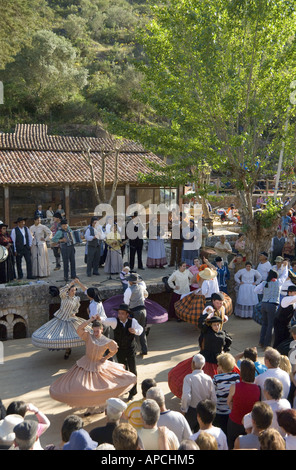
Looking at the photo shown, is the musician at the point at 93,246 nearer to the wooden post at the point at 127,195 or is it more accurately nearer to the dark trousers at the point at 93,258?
the dark trousers at the point at 93,258

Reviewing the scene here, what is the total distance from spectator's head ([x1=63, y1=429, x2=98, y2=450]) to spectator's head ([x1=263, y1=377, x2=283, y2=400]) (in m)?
1.74

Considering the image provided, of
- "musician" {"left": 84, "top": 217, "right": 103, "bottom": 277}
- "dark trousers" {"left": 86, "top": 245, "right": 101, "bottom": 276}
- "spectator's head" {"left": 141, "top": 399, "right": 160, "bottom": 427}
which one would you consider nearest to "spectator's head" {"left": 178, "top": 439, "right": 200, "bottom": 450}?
"spectator's head" {"left": 141, "top": 399, "right": 160, "bottom": 427}

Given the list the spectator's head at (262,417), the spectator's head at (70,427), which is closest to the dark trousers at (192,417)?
the spectator's head at (262,417)

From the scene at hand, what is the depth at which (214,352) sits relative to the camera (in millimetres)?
6020

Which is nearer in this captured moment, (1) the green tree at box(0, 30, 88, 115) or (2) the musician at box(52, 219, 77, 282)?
(2) the musician at box(52, 219, 77, 282)

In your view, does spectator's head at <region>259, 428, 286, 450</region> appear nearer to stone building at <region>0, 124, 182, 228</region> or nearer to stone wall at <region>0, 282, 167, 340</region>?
stone wall at <region>0, 282, 167, 340</region>

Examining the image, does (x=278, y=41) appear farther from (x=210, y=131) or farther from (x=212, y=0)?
(x=210, y=131)

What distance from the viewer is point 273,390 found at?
4.24 meters

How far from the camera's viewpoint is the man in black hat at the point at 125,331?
258 inches

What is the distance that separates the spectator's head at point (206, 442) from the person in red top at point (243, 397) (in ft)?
3.61

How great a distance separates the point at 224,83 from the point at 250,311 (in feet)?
19.7

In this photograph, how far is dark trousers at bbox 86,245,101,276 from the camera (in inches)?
436

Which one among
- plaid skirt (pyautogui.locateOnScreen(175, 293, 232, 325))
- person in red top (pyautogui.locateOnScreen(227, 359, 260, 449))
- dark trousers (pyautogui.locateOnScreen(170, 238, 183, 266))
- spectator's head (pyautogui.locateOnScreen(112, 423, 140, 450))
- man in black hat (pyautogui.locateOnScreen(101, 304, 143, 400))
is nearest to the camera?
spectator's head (pyautogui.locateOnScreen(112, 423, 140, 450))
